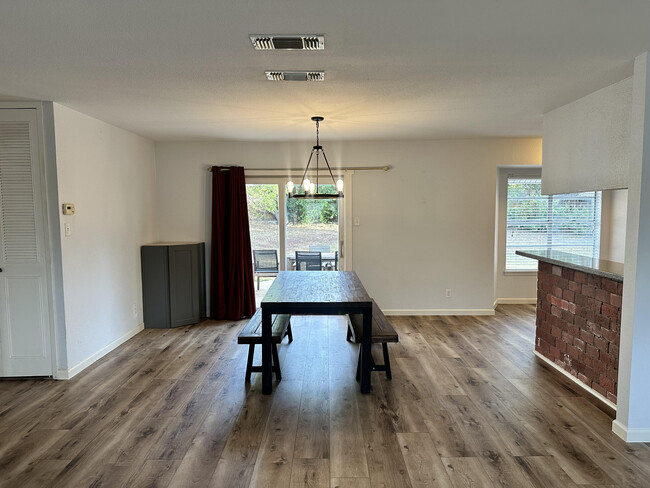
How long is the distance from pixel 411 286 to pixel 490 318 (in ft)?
3.58

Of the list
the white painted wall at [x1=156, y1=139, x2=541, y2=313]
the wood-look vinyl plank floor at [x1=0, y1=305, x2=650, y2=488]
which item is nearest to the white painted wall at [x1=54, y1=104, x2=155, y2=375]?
the wood-look vinyl plank floor at [x1=0, y1=305, x2=650, y2=488]

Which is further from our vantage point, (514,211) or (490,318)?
(514,211)

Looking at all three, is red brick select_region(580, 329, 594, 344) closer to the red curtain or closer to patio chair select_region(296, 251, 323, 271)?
patio chair select_region(296, 251, 323, 271)

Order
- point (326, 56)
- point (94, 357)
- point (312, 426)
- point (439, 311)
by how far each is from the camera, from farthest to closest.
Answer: point (439, 311), point (94, 357), point (312, 426), point (326, 56)

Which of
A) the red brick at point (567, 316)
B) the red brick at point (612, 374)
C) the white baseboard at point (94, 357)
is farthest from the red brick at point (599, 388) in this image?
the white baseboard at point (94, 357)

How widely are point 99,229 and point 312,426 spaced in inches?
112

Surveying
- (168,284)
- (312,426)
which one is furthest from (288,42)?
(168,284)

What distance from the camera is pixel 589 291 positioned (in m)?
3.03

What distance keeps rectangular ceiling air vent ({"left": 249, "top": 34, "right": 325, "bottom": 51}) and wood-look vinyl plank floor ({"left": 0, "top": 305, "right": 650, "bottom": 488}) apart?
2294mm

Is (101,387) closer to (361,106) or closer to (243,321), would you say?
(243,321)

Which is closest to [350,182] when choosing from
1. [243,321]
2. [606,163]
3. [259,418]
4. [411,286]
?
[411,286]

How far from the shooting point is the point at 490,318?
5.21 m

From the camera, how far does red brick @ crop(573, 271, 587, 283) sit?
309cm

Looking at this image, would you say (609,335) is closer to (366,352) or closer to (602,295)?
(602,295)
